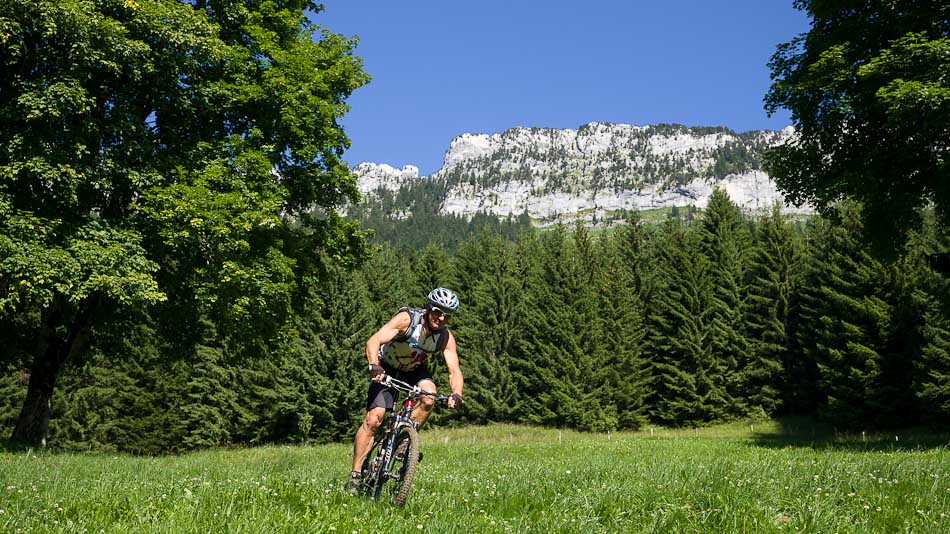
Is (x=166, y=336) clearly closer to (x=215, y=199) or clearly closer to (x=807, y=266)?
(x=215, y=199)

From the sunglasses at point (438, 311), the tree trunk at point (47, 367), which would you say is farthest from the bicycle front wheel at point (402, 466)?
the tree trunk at point (47, 367)

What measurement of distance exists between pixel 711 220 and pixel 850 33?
40870 millimetres

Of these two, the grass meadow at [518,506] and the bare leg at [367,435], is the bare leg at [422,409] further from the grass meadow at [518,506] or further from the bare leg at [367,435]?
the grass meadow at [518,506]

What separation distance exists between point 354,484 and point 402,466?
0.64m

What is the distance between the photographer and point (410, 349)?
662cm

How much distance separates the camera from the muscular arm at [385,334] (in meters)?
6.32

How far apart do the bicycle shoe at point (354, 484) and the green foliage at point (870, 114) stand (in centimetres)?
1220

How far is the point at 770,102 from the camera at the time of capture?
16875 mm

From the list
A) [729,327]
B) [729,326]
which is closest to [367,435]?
[729,327]

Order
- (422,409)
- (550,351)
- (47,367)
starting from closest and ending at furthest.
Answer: (422,409)
(47,367)
(550,351)

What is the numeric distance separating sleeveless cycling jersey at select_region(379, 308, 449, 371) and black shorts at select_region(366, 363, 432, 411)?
69 mm

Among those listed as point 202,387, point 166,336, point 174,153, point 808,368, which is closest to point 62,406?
point 202,387

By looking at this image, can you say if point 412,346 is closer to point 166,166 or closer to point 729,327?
point 166,166

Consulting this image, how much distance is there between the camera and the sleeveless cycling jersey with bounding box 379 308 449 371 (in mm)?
6562
